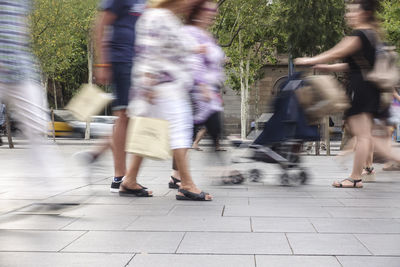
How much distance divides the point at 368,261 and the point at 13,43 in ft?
7.98

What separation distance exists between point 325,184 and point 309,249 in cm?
348

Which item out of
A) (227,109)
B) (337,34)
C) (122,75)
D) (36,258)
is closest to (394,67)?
(122,75)

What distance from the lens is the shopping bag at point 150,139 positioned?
4.28 m

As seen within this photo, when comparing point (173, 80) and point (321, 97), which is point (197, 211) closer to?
point (173, 80)

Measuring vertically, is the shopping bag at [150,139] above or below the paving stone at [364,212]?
above

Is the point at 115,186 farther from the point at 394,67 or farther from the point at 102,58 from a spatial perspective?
the point at 394,67

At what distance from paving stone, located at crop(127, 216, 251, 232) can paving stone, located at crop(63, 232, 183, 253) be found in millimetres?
185

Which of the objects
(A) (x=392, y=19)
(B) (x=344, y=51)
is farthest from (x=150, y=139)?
(A) (x=392, y=19)

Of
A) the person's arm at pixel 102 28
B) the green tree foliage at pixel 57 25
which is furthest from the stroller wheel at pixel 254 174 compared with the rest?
the green tree foliage at pixel 57 25

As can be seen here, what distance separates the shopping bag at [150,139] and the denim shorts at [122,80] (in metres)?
0.70

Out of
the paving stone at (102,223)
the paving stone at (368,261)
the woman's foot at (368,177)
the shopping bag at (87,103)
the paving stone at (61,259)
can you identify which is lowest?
the woman's foot at (368,177)

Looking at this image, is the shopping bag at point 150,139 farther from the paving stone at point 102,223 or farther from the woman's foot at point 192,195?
the woman's foot at point 192,195

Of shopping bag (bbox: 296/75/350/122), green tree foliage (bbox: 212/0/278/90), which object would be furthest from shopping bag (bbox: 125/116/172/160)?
green tree foliage (bbox: 212/0/278/90)

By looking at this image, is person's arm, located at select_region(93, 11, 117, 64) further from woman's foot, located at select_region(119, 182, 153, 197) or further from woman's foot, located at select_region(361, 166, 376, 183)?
woman's foot, located at select_region(361, 166, 376, 183)
